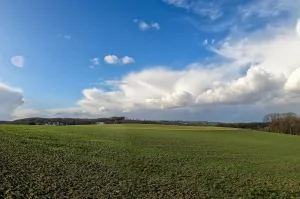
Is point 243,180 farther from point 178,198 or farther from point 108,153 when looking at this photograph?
point 108,153

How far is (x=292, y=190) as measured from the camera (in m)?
20.0

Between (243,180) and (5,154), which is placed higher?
(5,154)

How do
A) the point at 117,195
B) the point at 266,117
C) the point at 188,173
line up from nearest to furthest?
the point at 117,195 → the point at 188,173 → the point at 266,117

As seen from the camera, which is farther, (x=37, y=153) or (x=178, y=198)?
(x=37, y=153)

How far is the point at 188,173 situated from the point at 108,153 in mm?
8346

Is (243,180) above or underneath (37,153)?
underneath

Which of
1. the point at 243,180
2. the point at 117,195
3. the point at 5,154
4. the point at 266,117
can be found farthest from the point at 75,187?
the point at 266,117

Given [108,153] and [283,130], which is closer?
[108,153]

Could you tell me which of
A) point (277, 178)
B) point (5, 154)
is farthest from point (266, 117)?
point (5, 154)

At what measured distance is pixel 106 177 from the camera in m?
19.2

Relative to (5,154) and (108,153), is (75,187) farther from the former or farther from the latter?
(108,153)

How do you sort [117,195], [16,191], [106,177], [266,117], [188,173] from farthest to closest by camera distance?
[266,117] < [188,173] < [106,177] < [117,195] < [16,191]

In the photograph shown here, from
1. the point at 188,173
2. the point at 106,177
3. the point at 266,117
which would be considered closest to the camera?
the point at 106,177

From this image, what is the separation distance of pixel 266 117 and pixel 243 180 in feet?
438
